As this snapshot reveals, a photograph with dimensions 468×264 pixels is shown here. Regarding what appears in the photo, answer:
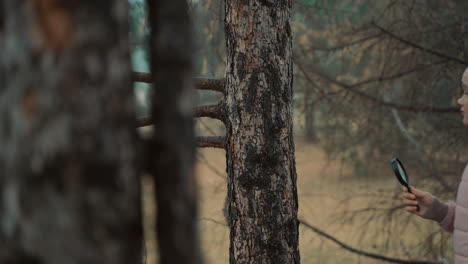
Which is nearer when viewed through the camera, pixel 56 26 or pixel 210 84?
pixel 56 26

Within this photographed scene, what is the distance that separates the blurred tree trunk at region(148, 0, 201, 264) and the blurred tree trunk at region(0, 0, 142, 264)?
0.23 feet

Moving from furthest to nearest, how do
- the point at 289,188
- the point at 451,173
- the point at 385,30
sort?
the point at 451,173, the point at 385,30, the point at 289,188

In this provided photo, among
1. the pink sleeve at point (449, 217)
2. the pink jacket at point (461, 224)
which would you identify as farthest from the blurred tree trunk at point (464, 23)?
the pink jacket at point (461, 224)

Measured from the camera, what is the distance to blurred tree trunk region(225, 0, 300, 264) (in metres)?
2.69

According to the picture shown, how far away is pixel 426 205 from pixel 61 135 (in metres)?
2.10

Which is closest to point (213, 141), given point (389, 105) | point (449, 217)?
point (449, 217)

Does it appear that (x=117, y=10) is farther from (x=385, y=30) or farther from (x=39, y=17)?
(x=385, y=30)

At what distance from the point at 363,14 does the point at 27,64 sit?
5923 millimetres

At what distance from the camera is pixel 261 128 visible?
2699 mm

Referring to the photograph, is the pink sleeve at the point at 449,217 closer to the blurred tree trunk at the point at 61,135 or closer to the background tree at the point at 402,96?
the blurred tree trunk at the point at 61,135

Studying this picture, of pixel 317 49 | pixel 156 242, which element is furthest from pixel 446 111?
pixel 156 242

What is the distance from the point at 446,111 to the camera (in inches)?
211

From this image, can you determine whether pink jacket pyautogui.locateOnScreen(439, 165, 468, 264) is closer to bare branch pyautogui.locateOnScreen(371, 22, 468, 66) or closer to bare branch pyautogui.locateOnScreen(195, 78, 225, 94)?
bare branch pyautogui.locateOnScreen(195, 78, 225, 94)

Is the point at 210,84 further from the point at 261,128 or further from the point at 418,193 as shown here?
the point at 418,193
